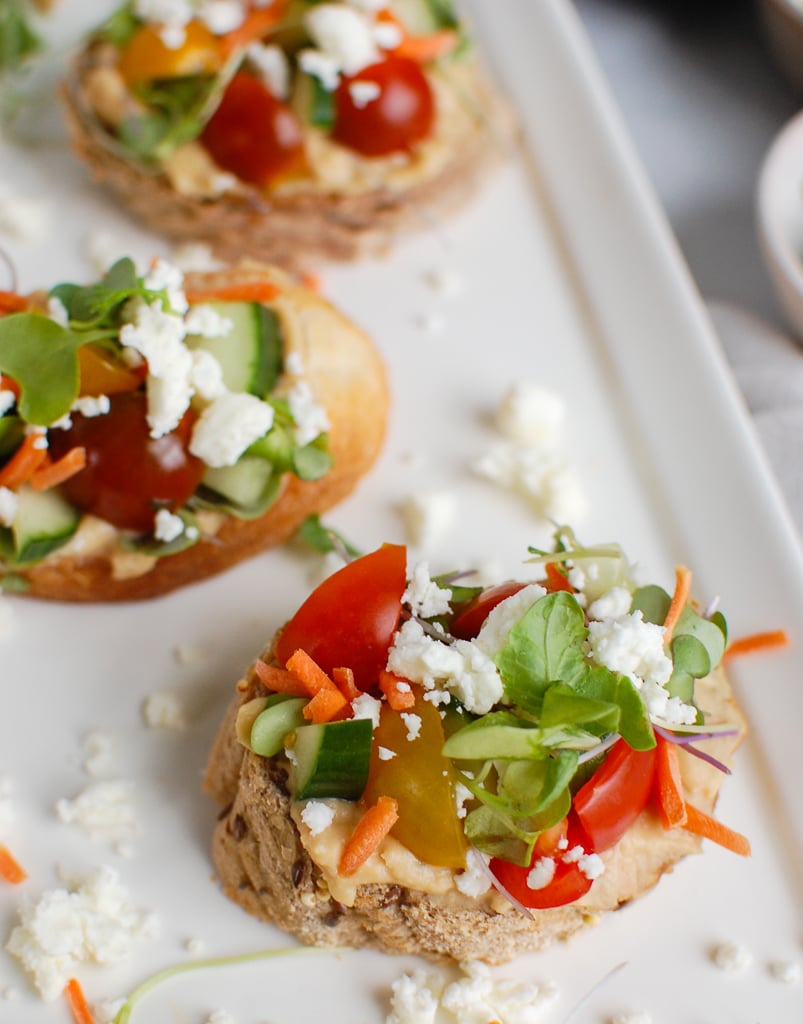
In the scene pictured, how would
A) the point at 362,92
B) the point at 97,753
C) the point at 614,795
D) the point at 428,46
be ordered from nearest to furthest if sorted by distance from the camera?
1. the point at 614,795
2. the point at 97,753
3. the point at 362,92
4. the point at 428,46

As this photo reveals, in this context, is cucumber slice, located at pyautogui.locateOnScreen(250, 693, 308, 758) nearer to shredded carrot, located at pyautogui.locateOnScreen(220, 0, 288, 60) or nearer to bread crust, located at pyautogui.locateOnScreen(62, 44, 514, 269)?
bread crust, located at pyautogui.locateOnScreen(62, 44, 514, 269)

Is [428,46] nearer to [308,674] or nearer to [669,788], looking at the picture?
[308,674]

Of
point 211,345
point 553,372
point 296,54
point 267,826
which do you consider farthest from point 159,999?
point 296,54

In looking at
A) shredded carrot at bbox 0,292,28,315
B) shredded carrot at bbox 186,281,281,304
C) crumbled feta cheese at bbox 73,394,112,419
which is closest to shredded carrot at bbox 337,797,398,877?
crumbled feta cheese at bbox 73,394,112,419

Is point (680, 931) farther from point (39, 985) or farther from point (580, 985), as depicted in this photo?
point (39, 985)

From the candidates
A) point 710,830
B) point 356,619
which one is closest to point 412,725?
point 356,619

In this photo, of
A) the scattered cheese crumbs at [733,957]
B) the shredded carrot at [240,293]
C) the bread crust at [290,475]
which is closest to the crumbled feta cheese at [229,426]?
the bread crust at [290,475]
